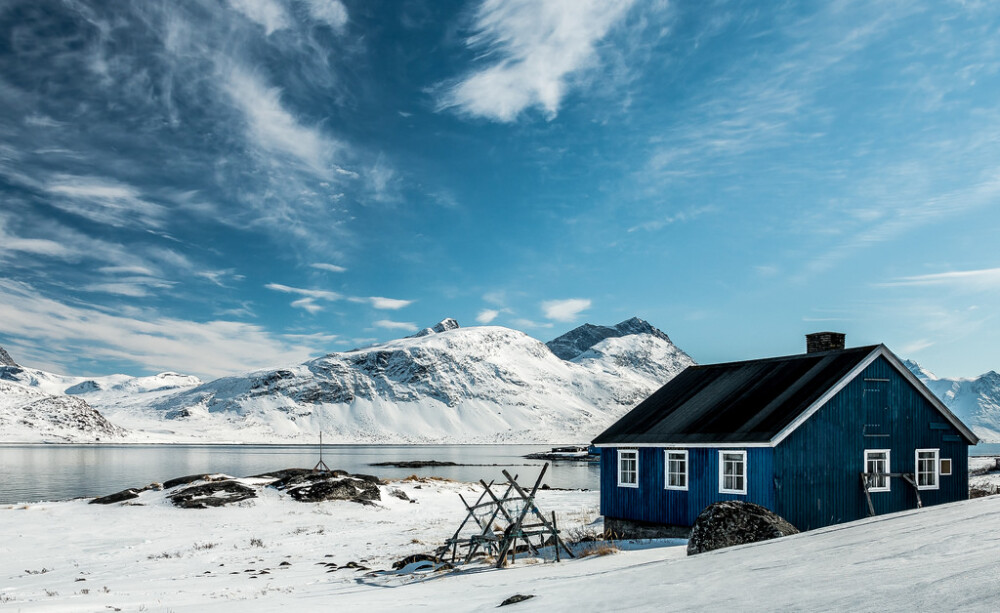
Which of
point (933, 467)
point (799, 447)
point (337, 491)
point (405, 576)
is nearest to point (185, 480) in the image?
point (337, 491)

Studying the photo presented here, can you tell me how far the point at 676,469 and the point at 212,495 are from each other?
28.2 metres

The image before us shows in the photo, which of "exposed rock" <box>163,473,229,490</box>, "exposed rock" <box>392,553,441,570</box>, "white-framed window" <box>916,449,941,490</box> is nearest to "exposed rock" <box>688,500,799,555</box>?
"exposed rock" <box>392,553,441,570</box>

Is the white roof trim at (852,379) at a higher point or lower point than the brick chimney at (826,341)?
lower

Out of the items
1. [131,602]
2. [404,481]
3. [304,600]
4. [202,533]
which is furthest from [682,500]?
[404,481]

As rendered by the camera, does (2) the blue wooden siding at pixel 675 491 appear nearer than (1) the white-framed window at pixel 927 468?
Yes

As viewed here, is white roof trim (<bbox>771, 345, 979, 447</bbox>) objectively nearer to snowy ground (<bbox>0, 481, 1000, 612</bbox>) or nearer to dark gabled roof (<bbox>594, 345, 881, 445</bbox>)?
dark gabled roof (<bbox>594, 345, 881, 445</bbox>)

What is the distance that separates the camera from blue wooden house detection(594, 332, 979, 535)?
2409 cm

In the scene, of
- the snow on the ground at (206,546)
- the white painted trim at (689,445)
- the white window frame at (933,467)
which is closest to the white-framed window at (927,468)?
the white window frame at (933,467)

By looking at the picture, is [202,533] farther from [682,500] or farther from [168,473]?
[168,473]

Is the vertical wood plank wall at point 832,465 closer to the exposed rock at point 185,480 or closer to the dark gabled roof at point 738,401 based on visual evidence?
the dark gabled roof at point 738,401

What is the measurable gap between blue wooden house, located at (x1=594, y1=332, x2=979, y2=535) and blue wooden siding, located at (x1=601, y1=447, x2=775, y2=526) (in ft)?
0.13

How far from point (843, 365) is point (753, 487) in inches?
223

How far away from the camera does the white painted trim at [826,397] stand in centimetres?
2361

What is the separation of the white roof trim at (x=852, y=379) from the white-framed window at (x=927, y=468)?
5.48 feet
